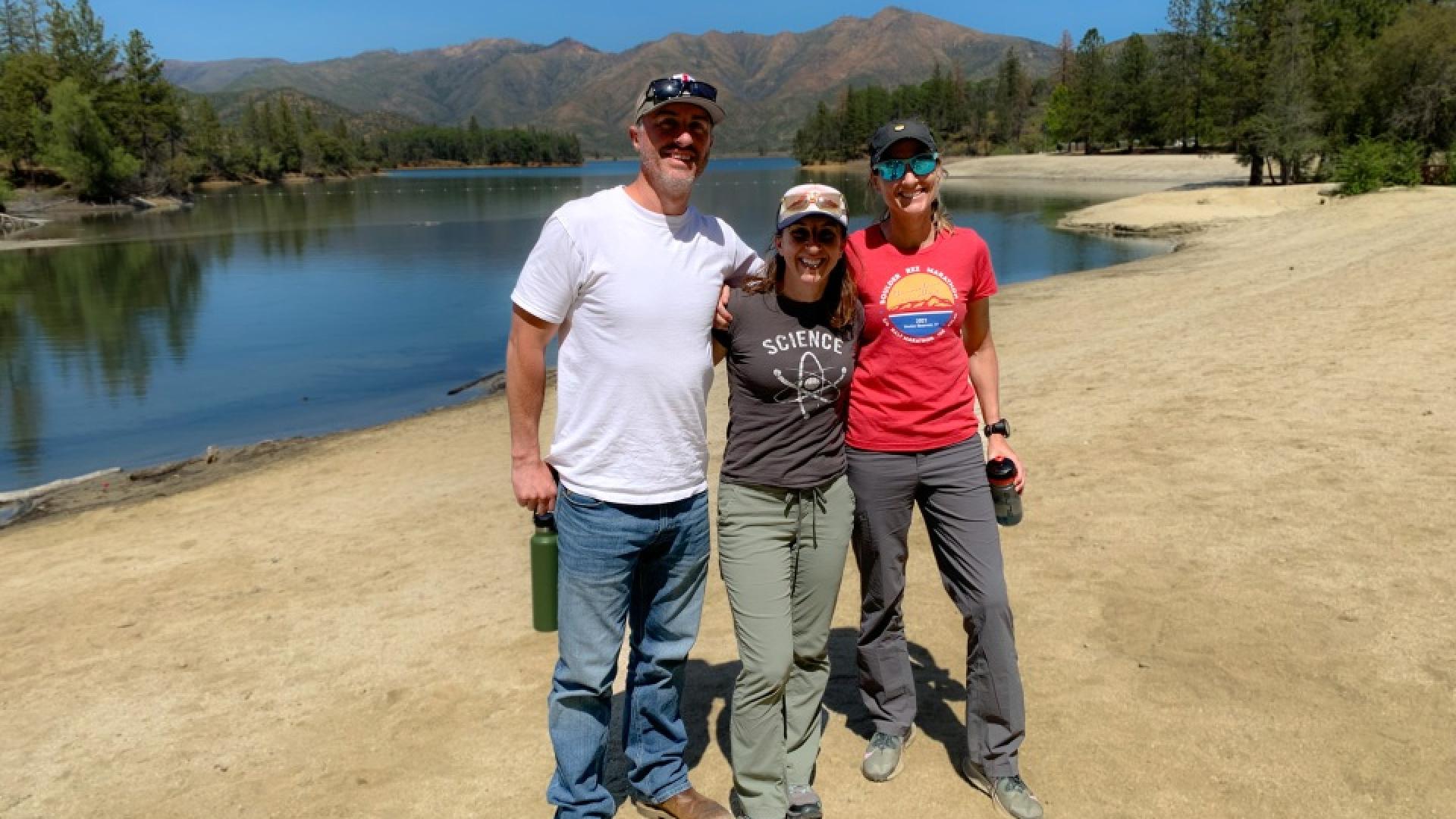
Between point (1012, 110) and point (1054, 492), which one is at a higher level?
point (1012, 110)

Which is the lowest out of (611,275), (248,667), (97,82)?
(248,667)

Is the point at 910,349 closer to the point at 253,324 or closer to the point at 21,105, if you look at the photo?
the point at 253,324

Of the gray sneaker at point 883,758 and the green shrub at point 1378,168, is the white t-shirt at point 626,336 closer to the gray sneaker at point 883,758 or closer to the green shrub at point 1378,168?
the gray sneaker at point 883,758

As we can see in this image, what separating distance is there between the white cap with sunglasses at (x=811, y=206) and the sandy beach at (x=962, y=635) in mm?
2030

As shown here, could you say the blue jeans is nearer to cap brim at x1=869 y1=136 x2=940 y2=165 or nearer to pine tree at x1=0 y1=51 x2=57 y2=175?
cap brim at x1=869 y1=136 x2=940 y2=165

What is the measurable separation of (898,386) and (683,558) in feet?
3.01

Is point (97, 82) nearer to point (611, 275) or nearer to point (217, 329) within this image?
point (217, 329)

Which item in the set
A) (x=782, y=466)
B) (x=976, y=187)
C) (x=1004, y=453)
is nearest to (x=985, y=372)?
(x=1004, y=453)

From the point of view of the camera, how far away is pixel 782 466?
3.04 metres

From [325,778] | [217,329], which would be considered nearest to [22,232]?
[217,329]

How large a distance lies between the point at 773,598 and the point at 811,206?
4.10 feet

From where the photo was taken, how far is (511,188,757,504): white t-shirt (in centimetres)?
280

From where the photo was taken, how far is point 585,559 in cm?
296

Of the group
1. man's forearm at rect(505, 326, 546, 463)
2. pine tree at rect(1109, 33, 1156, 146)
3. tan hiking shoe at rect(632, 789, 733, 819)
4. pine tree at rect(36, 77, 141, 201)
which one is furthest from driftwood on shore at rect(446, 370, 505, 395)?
pine tree at rect(1109, 33, 1156, 146)
